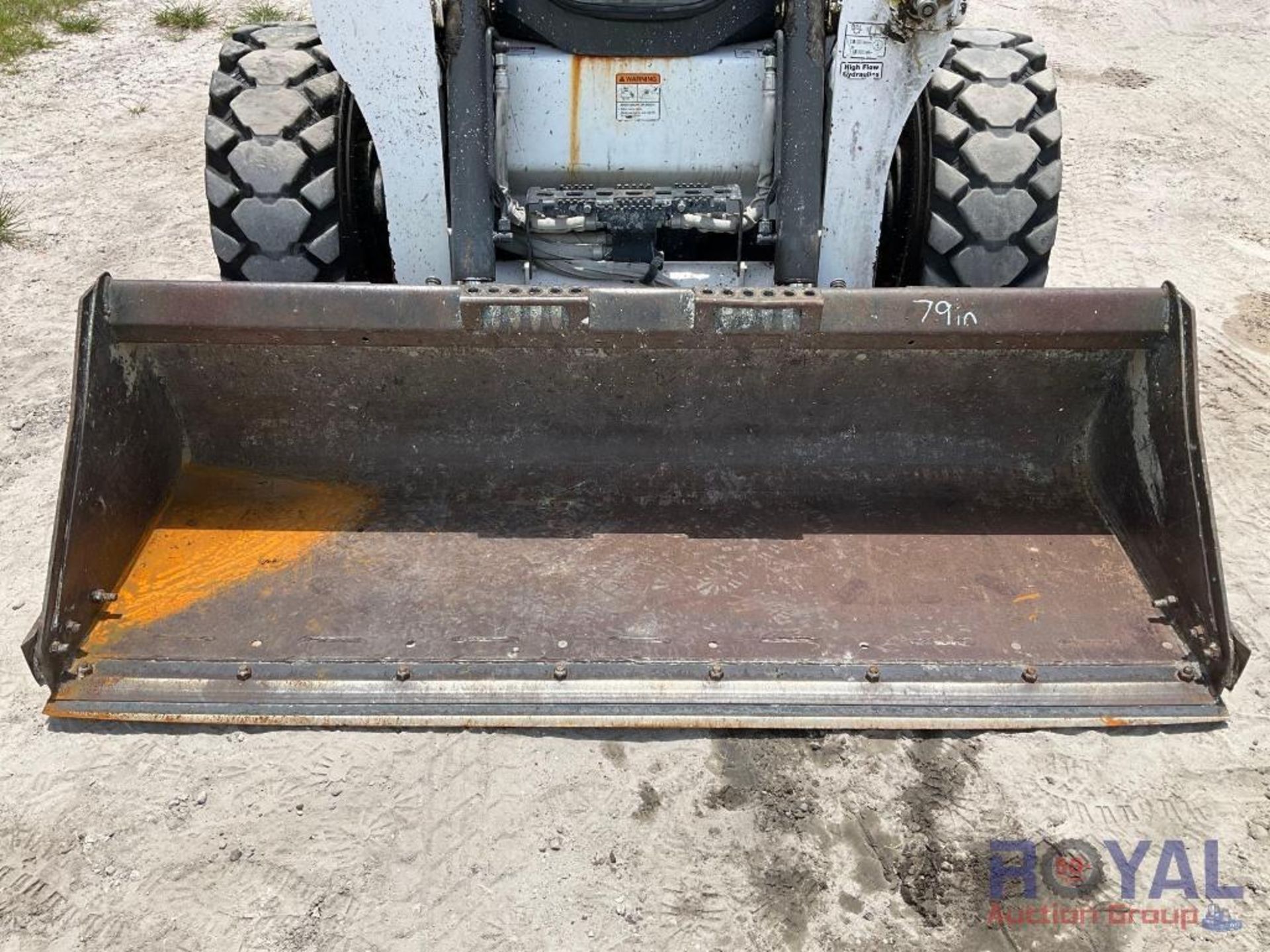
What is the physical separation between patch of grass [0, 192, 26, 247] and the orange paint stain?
2969 millimetres

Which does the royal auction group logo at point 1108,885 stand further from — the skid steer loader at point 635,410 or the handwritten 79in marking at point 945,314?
the handwritten 79in marking at point 945,314

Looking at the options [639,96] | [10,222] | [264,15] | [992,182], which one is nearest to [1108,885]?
[992,182]

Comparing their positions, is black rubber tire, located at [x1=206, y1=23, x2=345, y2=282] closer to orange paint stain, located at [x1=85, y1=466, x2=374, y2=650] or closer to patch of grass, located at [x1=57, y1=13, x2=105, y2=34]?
orange paint stain, located at [x1=85, y1=466, x2=374, y2=650]

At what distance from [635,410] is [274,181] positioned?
4.37ft

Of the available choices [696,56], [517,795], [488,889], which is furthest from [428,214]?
[488,889]

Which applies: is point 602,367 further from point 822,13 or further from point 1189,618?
point 1189,618

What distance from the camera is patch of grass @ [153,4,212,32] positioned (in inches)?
323

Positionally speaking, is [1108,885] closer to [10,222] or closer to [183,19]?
[10,222]

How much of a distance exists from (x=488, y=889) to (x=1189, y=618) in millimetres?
1790

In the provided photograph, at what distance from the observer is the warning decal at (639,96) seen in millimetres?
3240

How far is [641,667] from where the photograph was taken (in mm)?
2617

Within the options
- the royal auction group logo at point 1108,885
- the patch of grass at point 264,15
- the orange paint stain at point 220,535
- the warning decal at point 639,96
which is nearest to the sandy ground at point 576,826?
the royal auction group logo at point 1108,885

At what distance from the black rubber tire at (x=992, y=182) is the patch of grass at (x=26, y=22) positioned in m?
7.03

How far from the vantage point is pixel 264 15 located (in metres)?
8.09
